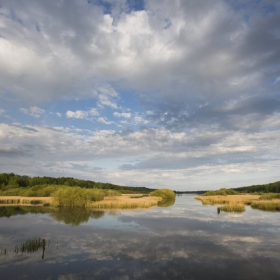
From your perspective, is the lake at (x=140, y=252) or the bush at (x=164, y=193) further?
the bush at (x=164, y=193)

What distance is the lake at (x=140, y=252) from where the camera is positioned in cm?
1188

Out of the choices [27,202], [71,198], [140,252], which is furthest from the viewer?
[27,202]

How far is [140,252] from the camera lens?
15.2 m

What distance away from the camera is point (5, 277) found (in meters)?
11.3

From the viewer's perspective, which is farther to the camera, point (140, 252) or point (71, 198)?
point (71, 198)

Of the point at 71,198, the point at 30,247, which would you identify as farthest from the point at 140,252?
the point at 71,198

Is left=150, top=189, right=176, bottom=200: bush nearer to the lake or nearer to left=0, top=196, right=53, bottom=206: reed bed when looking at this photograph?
left=0, top=196, right=53, bottom=206: reed bed

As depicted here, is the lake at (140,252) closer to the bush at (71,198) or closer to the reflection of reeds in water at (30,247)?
the reflection of reeds in water at (30,247)

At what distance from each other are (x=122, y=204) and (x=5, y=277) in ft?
104

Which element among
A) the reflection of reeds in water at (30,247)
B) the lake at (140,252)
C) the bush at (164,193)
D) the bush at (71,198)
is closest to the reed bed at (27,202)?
the bush at (71,198)

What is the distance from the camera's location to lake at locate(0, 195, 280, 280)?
39.0ft

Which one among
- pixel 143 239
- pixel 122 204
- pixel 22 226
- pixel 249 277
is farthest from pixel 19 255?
pixel 122 204

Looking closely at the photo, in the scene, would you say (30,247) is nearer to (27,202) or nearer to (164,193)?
(27,202)

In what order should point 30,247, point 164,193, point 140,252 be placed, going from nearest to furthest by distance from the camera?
point 140,252, point 30,247, point 164,193
